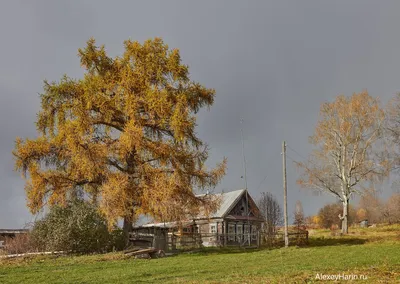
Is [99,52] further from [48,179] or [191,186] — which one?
[191,186]

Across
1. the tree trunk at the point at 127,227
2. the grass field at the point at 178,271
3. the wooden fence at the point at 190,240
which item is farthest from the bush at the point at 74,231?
the wooden fence at the point at 190,240

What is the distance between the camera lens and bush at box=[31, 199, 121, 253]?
25.9m

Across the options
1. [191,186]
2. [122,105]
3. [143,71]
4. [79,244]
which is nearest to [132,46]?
[143,71]

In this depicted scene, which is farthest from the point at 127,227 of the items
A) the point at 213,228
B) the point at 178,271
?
the point at 213,228

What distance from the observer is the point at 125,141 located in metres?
27.6

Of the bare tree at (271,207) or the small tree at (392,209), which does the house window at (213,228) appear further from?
the small tree at (392,209)

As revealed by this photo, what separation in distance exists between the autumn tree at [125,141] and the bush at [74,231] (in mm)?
1169

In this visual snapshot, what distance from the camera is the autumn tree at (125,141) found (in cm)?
2786

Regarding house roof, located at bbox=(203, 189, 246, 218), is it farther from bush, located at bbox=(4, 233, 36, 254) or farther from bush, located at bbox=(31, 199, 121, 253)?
bush, located at bbox=(4, 233, 36, 254)

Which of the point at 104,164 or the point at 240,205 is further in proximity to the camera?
the point at 240,205

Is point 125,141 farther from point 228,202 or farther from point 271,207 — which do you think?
point 271,207

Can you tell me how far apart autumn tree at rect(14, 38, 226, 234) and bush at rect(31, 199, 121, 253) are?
117cm

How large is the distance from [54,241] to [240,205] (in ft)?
83.0

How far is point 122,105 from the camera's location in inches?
1163
